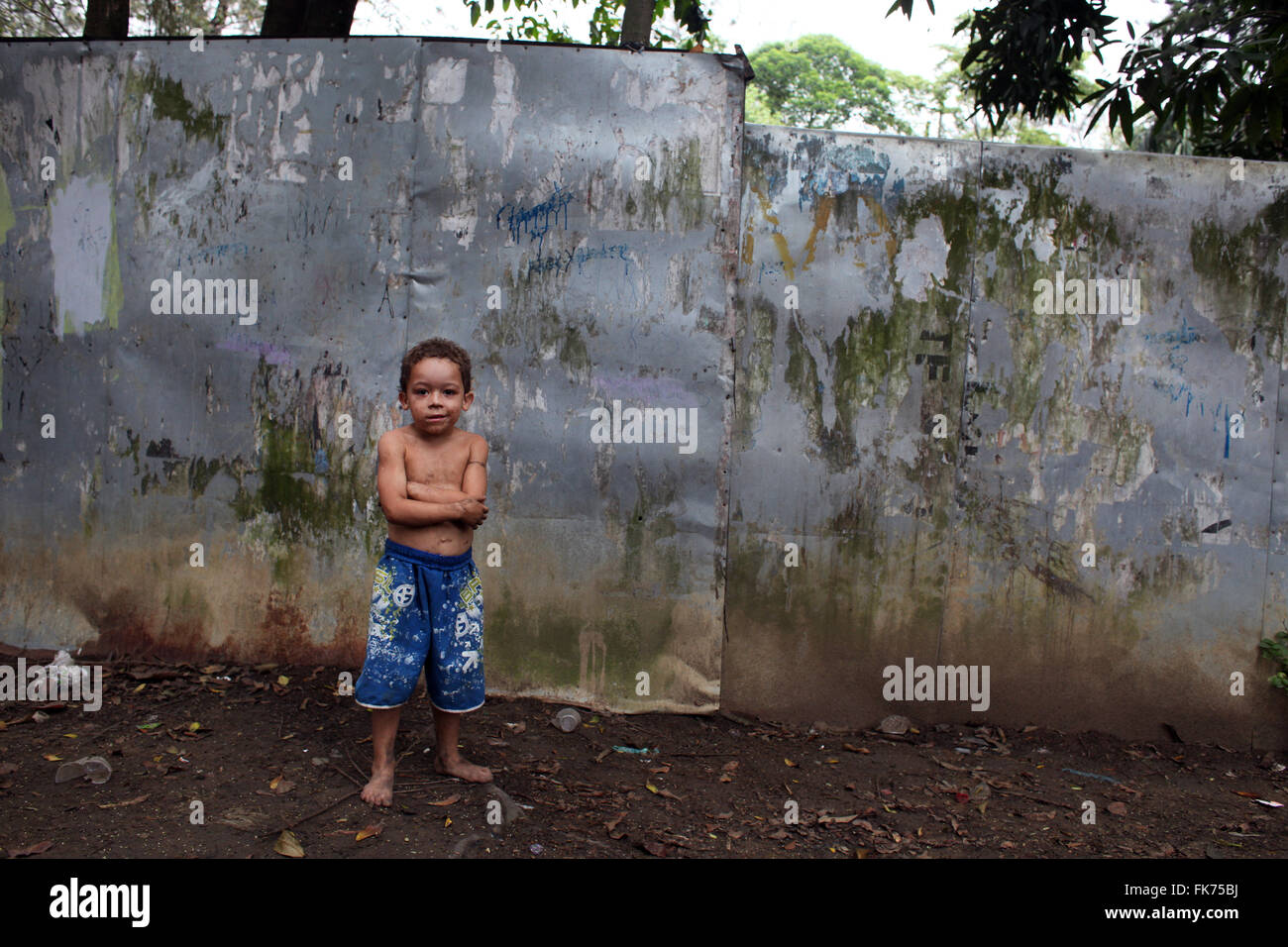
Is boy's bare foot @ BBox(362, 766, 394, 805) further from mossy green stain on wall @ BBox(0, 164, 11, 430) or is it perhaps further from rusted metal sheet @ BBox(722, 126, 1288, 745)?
mossy green stain on wall @ BBox(0, 164, 11, 430)

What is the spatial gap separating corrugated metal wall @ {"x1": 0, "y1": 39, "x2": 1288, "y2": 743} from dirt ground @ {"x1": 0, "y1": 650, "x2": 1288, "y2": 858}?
0.20 meters

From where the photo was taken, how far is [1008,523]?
164 inches

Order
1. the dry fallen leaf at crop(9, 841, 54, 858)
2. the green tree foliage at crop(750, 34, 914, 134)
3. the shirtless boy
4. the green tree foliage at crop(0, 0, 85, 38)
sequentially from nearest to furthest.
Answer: the dry fallen leaf at crop(9, 841, 54, 858)
the shirtless boy
the green tree foliage at crop(0, 0, 85, 38)
the green tree foliage at crop(750, 34, 914, 134)

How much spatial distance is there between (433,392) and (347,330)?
4.16 ft

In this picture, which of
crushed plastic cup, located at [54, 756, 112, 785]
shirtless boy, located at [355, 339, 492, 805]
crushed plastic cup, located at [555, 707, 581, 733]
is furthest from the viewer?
crushed plastic cup, located at [555, 707, 581, 733]

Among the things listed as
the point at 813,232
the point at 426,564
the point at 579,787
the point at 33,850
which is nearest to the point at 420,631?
the point at 426,564

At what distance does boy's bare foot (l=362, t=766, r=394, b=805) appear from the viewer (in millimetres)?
3014

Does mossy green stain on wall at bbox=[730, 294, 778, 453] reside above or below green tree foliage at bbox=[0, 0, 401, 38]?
below

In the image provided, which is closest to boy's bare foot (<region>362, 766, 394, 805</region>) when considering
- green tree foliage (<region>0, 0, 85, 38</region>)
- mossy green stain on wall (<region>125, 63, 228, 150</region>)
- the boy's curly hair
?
the boy's curly hair

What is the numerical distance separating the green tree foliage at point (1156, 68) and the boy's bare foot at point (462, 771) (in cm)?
392

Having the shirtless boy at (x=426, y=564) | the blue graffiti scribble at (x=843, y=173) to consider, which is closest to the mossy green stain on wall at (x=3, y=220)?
the shirtless boy at (x=426, y=564)

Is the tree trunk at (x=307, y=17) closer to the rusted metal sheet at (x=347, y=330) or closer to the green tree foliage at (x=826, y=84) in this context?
the rusted metal sheet at (x=347, y=330)

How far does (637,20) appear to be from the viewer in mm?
5016

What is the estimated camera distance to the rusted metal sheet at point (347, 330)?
4.02m
